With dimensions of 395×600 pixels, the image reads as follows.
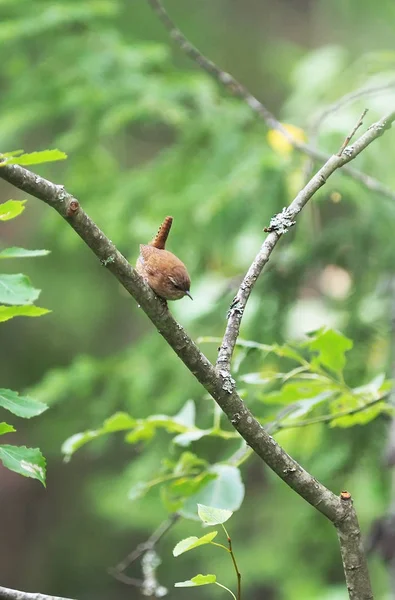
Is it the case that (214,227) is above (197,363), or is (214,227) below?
above

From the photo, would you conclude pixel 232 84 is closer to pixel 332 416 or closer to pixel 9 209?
pixel 332 416

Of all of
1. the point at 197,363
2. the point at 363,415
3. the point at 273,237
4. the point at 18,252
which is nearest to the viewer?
the point at 197,363

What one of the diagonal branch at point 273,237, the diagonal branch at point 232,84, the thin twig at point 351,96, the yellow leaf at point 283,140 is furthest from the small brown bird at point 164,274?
the yellow leaf at point 283,140

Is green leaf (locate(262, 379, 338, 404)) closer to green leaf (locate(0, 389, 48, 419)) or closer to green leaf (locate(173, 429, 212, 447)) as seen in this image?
green leaf (locate(173, 429, 212, 447))

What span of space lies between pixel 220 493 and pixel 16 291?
2.32 feet

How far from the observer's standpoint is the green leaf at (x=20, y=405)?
136 cm

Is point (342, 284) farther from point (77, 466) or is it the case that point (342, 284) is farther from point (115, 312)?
point (77, 466)

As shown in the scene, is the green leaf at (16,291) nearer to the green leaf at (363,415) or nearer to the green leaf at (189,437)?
the green leaf at (189,437)

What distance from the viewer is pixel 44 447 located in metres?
5.39

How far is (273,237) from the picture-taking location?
150 cm

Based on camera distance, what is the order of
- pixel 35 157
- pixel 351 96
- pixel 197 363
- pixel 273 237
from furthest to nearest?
1. pixel 351 96
2. pixel 273 237
3. pixel 197 363
4. pixel 35 157

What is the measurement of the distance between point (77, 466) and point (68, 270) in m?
2.55

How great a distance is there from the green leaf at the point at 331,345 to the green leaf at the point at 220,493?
0.33m

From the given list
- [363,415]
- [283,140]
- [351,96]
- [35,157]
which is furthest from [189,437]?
[283,140]
